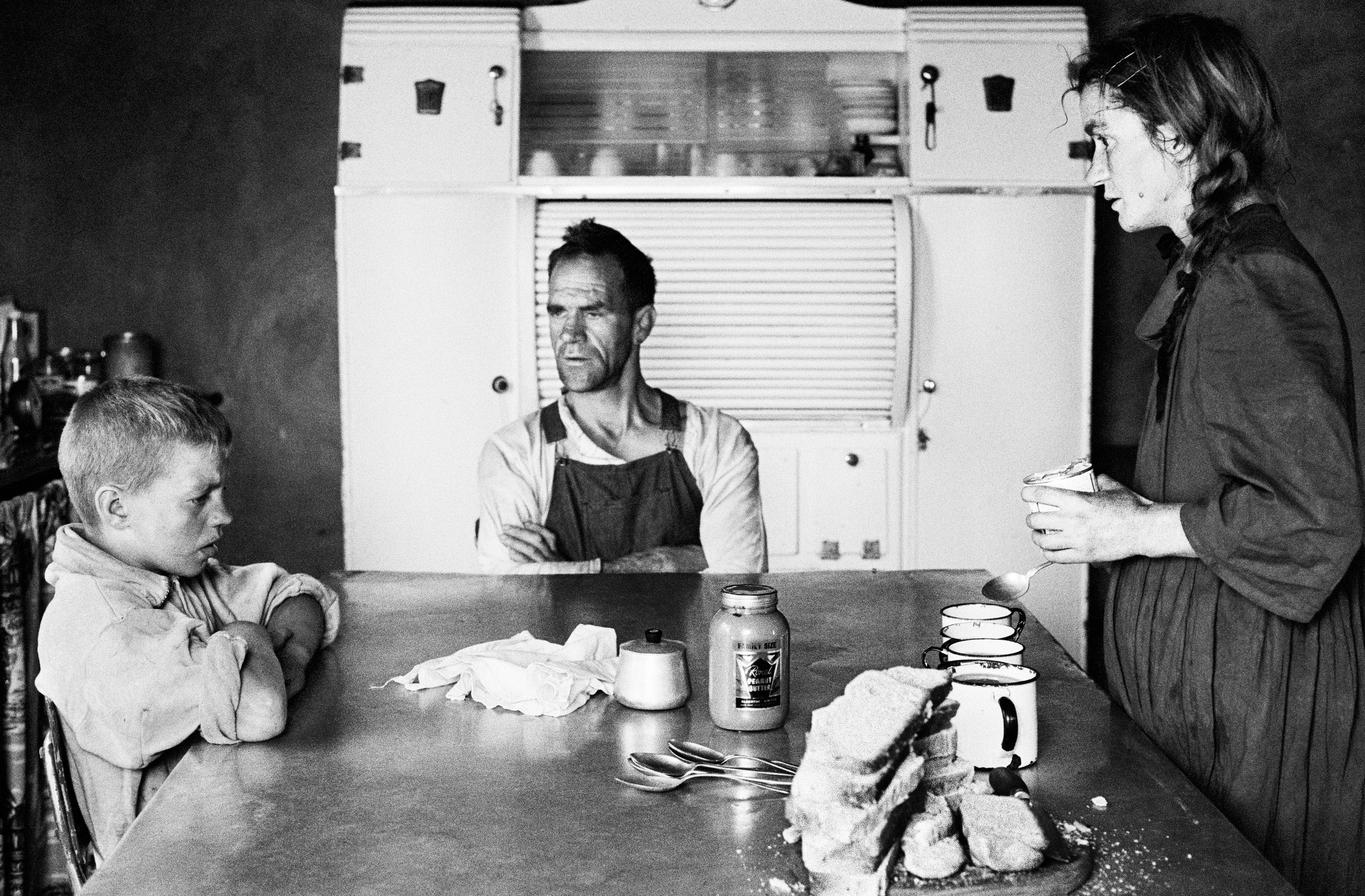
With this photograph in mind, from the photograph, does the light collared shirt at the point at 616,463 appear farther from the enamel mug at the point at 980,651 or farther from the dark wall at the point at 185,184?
the dark wall at the point at 185,184

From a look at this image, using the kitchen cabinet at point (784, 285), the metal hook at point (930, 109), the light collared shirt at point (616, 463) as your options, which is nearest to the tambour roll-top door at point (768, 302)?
the kitchen cabinet at point (784, 285)

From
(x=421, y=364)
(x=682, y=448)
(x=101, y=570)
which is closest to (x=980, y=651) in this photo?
(x=101, y=570)

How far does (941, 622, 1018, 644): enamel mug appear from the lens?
1.86 metres

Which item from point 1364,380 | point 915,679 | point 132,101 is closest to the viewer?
point 915,679

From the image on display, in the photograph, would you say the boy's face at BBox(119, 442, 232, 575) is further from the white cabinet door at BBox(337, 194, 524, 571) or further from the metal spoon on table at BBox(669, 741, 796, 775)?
the white cabinet door at BBox(337, 194, 524, 571)

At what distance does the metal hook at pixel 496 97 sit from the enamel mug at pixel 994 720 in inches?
128

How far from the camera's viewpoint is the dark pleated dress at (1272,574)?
1764mm

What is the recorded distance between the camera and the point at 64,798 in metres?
1.80

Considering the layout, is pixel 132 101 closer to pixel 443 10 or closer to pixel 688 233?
pixel 443 10

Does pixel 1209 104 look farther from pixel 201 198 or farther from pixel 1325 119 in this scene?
pixel 201 198

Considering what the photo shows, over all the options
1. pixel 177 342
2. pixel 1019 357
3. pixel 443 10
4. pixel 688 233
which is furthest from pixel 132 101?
pixel 1019 357

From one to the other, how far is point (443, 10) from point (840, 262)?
59.8 inches

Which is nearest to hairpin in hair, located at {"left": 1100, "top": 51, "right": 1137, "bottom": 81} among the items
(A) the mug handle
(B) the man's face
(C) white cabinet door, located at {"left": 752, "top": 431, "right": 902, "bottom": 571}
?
(A) the mug handle

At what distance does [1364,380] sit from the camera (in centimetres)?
436
